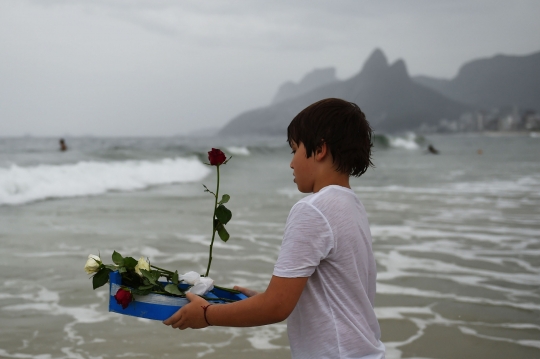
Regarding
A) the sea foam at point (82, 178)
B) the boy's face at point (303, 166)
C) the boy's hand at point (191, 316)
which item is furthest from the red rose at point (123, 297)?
the sea foam at point (82, 178)

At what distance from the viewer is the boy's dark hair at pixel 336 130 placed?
171 centimetres

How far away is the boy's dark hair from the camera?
5.62ft

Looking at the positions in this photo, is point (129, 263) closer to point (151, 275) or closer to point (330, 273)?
point (151, 275)

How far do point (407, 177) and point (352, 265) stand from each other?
55.3 feet

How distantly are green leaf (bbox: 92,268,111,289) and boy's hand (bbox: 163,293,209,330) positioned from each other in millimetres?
335

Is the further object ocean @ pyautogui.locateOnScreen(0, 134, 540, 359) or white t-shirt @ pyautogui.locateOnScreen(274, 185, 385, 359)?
ocean @ pyautogui.locateOnScreen(0, 134, 540, 359)

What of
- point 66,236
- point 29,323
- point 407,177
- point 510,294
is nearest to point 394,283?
point 510,294

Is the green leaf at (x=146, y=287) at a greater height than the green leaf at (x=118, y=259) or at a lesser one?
lesser

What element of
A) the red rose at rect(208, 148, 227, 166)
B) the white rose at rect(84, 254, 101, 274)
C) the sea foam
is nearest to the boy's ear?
the red rose at rect(208, 148, 227, 166)

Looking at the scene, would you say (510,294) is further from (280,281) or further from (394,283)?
(280,281)

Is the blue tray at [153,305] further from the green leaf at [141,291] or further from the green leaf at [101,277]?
the green leaf at [101,277]

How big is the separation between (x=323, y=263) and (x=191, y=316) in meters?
0.43

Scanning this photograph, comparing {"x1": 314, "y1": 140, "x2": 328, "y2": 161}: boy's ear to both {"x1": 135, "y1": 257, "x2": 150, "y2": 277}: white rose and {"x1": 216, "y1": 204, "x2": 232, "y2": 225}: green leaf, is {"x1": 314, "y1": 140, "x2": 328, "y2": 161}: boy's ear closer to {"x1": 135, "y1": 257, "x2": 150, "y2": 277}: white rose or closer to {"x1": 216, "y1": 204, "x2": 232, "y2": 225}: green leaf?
{"x1": 216, "y1": 204, "x2": 232, "y2": 225}: green leaf

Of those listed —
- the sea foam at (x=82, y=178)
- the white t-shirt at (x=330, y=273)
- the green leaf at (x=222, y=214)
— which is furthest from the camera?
the sea foam at (x=82, y=178)
